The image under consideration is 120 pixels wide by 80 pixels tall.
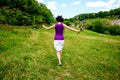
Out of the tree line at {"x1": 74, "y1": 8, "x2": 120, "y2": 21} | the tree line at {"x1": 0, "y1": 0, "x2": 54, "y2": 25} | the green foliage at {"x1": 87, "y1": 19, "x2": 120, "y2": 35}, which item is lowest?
the green foliage at {"x1": 87, "y1": 19, "x2": 120, "y2": 35}

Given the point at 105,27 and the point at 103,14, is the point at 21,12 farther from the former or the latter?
the point at 103,14

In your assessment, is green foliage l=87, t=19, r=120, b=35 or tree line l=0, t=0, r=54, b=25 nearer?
tree line l=0, t=0, r=54, b=25

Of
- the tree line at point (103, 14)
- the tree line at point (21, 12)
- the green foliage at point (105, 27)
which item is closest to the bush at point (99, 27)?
the green foliage at point (105, 27)

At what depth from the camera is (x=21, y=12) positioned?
2405 cm

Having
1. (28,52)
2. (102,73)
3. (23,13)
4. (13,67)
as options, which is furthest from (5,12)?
(102,73)

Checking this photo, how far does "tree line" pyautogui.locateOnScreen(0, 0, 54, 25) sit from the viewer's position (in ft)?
72.5

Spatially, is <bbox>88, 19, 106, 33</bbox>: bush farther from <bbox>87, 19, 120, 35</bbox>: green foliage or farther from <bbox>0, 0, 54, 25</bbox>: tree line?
<bbox>0, 0, 54, 25</bbox>: tree line

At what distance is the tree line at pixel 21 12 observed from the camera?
22102 millimetres

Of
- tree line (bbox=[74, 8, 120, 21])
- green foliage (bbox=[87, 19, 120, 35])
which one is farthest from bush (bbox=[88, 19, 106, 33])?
tree line (bbox=[74, 8, 120, 21])

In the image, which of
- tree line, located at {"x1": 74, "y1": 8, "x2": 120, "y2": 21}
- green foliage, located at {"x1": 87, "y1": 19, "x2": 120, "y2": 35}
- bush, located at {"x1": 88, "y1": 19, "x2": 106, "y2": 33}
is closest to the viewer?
green foliage, located at {"x1": 87, "y1": 19, "x2": 120, "y2": 35}

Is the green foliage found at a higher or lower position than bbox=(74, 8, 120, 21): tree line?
lower

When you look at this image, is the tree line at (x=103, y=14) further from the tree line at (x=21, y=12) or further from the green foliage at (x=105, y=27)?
the tree line at (x=21, y=12)

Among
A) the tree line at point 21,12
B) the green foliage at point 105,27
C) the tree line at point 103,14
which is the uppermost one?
the tree line at point 103,14

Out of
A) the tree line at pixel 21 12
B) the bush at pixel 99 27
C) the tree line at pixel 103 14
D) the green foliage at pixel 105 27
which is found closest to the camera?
the tree line at pixel 21 12
